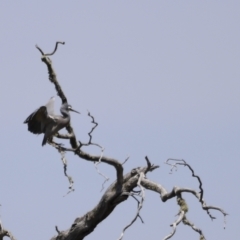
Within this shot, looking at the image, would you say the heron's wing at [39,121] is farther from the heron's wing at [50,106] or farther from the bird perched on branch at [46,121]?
the heron's wing at [50,106]

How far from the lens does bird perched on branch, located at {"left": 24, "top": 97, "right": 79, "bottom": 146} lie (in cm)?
1130

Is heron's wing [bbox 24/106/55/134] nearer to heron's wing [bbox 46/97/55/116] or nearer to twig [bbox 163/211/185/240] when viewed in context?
heron's wing [bbox 46/97/55/116]

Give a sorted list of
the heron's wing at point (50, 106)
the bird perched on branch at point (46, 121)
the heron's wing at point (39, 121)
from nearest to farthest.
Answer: the bird perched on branch at point (46, 121), the heron's wing at point (39, 121), the heron's wing at point (50, 106)

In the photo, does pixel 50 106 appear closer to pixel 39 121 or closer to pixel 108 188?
pixel 39 121

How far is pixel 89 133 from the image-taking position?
9914 mm

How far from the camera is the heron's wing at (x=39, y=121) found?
11570 millimetres

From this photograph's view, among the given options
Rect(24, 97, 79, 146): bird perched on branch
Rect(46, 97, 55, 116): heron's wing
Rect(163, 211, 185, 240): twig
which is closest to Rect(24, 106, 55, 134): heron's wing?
Rect(24, 97, 79, 146): bird perched on branch

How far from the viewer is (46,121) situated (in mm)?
11633

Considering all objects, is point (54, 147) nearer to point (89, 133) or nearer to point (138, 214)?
point (89, 133)

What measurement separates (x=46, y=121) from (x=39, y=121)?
137mm

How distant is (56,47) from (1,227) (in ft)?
8.23

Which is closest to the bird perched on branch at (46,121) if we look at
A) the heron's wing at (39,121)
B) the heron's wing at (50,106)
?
the heron's wing at (39,121)

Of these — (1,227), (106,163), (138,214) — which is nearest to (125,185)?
(106,163)

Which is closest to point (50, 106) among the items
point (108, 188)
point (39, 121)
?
point (39, 121)
